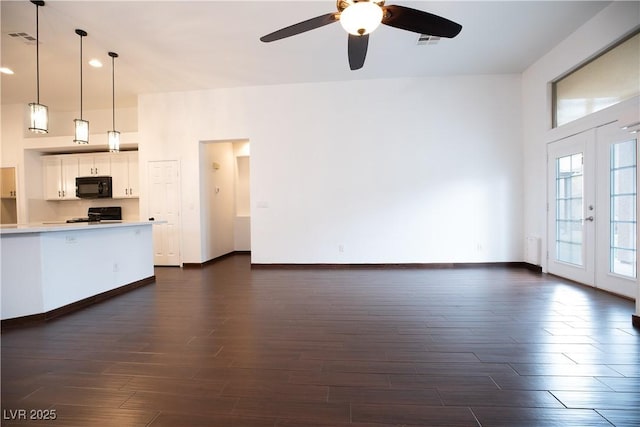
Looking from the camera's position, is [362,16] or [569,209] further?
[569,209]

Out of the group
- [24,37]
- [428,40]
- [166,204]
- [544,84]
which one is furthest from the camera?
[166,204]

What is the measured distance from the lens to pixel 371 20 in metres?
2.03

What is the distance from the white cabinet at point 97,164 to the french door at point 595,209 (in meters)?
8.72

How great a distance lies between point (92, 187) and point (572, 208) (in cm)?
896

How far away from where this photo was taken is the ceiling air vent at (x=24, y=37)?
142 inches

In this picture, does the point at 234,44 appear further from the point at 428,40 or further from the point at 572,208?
the point at 572,208

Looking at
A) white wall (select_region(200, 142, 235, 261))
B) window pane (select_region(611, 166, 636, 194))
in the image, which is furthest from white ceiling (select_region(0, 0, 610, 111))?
window pane (select_region(611, 166, 636, 194))

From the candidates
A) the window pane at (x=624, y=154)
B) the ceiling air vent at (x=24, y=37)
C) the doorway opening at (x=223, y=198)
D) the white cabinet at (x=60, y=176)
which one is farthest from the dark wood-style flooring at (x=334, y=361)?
the white cabinet at (x=60, y=176)

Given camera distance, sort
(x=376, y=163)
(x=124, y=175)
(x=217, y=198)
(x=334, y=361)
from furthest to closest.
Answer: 1. (x=217, y=198)
2. (x=124, y=175)
3. (x=376, y=163)
4. (x=334, y=361)

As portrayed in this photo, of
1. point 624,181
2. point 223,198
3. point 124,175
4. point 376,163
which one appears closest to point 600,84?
point 624,181

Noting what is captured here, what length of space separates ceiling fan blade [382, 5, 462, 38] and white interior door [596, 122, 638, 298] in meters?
2.59

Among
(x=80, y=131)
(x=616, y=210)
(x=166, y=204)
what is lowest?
(x=616, y=210)

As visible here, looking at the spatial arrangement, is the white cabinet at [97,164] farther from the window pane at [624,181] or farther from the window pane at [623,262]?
the window pane at [623,262]

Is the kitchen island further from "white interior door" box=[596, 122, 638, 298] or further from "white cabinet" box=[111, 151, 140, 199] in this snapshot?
"white interior door" box=[596, 122, 638, 298]
